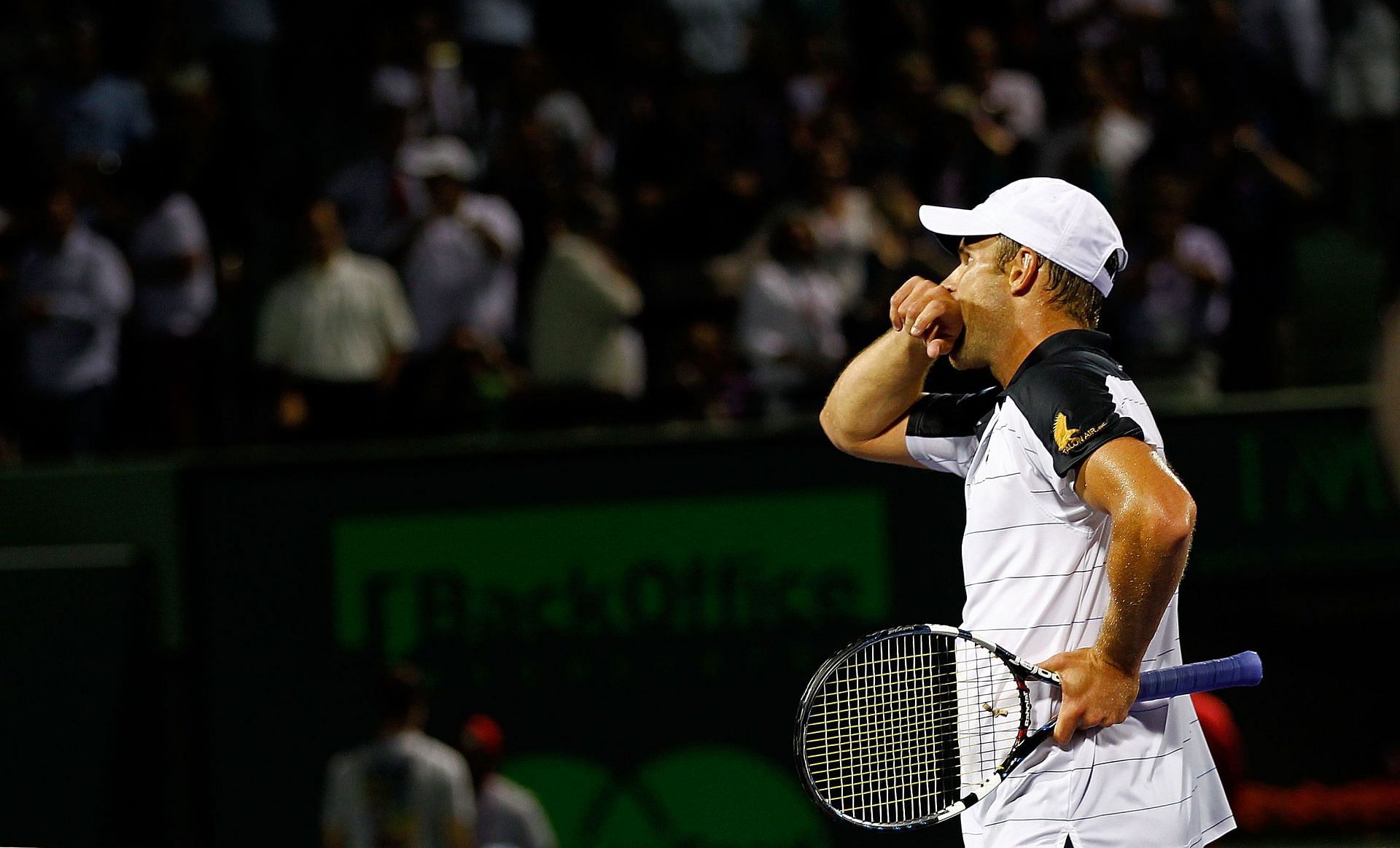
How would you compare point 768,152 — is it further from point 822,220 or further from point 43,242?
point 43,242

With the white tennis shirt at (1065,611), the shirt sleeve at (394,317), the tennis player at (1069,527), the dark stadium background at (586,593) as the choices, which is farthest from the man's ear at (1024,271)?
the shirt sleeve at (394,317)

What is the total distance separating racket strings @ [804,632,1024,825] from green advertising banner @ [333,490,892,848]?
417cm

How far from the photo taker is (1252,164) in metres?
9.90

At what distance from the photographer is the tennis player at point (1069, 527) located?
9.55ft

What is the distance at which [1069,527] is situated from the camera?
10.2ft

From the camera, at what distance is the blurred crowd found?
9102 mm

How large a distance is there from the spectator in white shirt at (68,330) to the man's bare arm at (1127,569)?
7121 mm

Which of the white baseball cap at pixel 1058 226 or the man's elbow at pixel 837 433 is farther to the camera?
the man's elbow at pixel 837 433

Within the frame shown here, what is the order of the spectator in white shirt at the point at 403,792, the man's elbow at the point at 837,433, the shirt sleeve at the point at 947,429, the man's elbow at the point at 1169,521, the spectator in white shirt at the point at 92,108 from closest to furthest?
the man's elbow at the point at 1169,521
the shirt sleeve at the point at 947,429
the man's elbow at the point at 837,433
the spectator in white shirt at the point at 403,792
the spectator in white shirt at the point at 92,108

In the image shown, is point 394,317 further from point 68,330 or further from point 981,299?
point 981,299

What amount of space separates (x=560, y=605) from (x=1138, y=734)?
479cm

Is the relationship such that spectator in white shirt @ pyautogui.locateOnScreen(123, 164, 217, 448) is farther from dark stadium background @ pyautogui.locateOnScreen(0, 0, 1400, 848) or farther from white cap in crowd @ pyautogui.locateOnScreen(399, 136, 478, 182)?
white cap in crowd @ pyautogui.locateOnScreen(399, 136, 478, 182)

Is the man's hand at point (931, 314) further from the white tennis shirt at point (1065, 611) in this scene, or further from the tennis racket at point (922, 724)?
the tennis racket at point (922, 724)

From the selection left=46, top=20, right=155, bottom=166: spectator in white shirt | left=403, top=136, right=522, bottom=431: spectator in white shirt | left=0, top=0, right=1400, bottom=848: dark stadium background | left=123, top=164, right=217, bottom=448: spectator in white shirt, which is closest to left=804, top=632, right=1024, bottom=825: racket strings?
left=0, top=0, right=1400, bottom=848: dark stadium background
